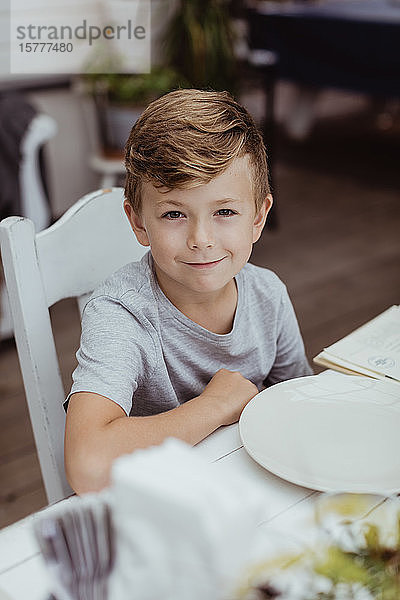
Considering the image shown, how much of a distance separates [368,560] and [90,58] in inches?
123

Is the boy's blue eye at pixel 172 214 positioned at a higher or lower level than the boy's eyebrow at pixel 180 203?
lower

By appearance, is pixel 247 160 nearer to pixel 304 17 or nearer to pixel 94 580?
pixel 94 580

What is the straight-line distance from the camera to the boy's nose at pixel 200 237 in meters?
0.91

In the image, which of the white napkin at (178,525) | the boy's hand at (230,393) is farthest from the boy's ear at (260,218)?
the white napkin at (178,525)

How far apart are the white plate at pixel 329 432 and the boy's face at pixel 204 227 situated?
0.18 m

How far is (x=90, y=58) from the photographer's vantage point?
10.8 feet

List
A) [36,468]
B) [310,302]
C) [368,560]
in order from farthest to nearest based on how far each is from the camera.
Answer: [310,302], [36,468], [368,560]

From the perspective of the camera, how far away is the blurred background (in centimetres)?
267

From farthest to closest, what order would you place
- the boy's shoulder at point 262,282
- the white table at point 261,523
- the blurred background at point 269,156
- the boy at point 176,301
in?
the blurred background at point 269,156, the boy's shoulder at point 262,282, the boy at point 176,301, the white table at point 261,523

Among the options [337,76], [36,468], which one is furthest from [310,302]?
[337,76]

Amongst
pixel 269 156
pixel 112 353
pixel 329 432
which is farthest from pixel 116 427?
pixel 269 156

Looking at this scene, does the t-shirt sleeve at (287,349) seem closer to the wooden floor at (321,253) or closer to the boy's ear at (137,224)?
the boy's ear at (137,224)

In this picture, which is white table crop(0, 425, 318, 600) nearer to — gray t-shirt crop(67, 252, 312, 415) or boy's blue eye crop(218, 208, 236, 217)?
gray t-shirt crop(67, 252, 312, 415)

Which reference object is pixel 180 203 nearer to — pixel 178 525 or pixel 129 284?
pixel 129 284
